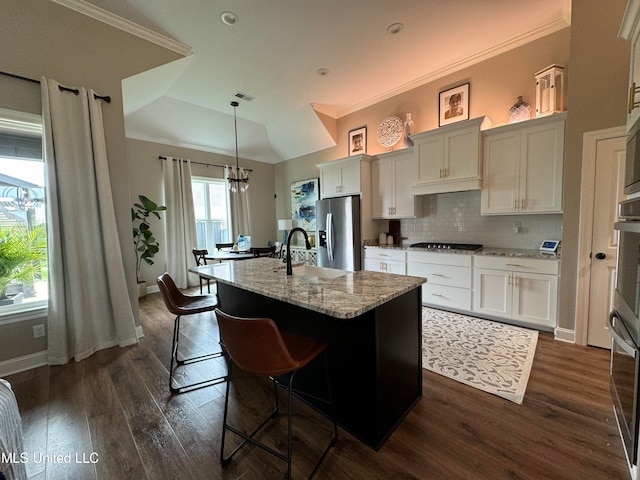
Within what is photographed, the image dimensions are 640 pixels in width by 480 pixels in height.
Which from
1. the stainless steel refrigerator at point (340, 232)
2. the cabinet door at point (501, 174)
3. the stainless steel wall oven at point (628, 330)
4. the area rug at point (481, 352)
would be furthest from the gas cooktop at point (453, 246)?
the stainless steel wall oven at point (628, 330)

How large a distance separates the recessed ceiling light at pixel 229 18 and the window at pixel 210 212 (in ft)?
11.3

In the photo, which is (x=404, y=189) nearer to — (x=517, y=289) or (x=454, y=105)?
(x=454, y=105)

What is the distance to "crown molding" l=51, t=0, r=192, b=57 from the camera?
7.85ft

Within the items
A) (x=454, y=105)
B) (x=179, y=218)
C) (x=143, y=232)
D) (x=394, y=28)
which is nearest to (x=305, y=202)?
(x=179, y=218)

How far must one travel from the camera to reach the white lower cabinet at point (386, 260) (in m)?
3.76

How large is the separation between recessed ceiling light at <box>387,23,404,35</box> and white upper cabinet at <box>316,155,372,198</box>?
5.45 ft

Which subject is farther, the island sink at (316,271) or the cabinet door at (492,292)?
the cabinet door at (492,292)

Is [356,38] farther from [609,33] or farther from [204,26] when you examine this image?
[609,33]

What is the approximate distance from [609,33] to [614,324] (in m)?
2.53

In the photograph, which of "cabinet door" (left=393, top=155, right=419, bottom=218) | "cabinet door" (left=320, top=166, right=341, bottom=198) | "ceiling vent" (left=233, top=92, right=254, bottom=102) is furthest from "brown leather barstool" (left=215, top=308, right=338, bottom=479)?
"ceiling vent" (left=233, top=92, right=254, bottom=102)

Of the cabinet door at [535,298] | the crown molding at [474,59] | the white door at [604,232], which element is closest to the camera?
the white door at [604,232]

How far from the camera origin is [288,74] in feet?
12.1

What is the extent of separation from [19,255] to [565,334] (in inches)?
211

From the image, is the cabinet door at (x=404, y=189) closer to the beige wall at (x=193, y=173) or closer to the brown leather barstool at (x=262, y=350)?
the brown leather barstool at (x=262, y=350)
